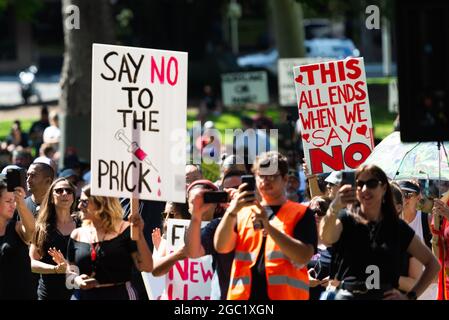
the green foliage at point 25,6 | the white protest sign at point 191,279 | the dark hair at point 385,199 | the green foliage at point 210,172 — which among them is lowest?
the white protest sign at point 191,279

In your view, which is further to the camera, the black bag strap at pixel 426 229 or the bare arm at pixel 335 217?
the black bag strap at pixel 426 229

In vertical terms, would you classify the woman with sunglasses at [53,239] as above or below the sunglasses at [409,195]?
below

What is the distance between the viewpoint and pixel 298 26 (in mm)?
26188

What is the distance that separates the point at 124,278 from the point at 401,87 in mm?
2000

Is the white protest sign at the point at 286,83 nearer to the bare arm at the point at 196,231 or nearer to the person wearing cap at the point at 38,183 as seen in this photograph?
the person wearing cap at the point at 38,183

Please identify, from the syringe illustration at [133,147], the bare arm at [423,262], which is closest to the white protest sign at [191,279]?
the syringe illustration at [133,147]

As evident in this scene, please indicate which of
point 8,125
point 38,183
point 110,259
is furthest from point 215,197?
point 8,125

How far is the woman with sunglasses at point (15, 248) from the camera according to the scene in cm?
932

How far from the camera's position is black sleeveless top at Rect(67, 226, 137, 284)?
8.33 meters

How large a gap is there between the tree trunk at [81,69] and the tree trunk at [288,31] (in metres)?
5.78

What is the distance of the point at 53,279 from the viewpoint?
9.22 m

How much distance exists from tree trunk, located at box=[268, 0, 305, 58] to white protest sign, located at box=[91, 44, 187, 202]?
1714 centimetres

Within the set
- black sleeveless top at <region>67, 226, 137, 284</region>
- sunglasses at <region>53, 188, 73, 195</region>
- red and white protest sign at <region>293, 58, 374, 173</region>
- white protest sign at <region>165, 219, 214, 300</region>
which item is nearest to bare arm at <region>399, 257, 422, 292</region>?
white protest sign at <region>165, 219, 214, 300</region>

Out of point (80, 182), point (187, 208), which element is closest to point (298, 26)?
point (80, 182)
